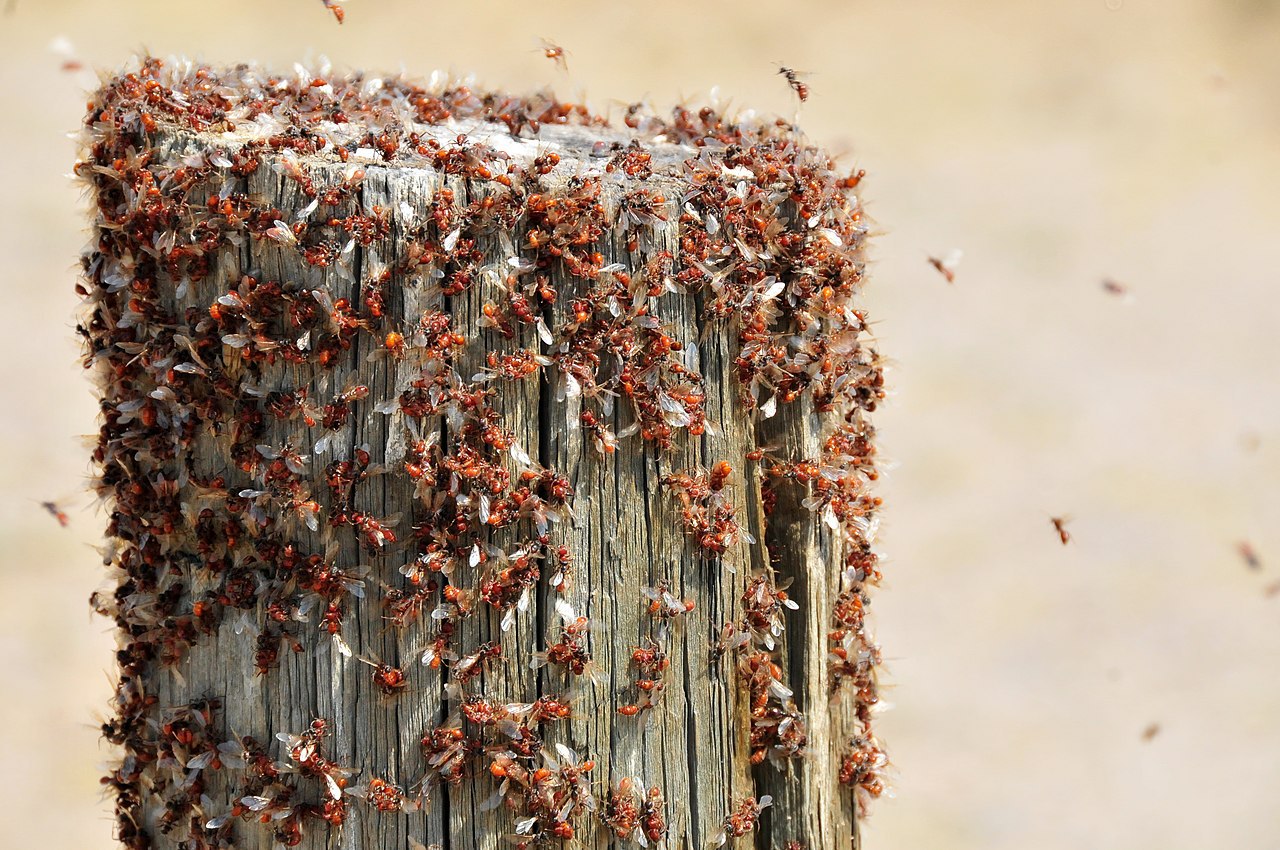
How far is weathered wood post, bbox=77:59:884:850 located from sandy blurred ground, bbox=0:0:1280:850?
5.06 feet

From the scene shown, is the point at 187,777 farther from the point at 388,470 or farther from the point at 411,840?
the point at 388,470

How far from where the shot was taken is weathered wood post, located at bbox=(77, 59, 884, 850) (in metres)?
2.75

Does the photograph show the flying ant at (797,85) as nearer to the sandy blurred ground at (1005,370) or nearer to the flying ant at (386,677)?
the sandy blurred ground at (1005,370)

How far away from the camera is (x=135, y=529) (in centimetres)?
300

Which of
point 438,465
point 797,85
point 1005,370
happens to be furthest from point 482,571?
point 1005,370

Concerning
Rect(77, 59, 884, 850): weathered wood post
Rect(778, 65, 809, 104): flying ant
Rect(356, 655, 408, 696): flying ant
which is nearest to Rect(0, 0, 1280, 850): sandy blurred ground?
Rect(778, 65, 809, 104): flying ant

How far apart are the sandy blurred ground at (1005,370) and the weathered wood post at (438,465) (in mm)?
1542

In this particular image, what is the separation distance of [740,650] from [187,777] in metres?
1.44

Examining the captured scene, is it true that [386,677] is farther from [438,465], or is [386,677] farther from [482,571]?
[438,465]

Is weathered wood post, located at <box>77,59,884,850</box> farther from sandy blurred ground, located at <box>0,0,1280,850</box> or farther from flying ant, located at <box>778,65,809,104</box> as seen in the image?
sandy blurred ground, located at <box>0,0,1280,850</box>

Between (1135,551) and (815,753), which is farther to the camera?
(1135,551)

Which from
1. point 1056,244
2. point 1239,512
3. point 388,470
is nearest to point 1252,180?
point 1056,244

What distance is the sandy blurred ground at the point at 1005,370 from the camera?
10.5 m

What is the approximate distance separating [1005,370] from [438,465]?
14.7m
